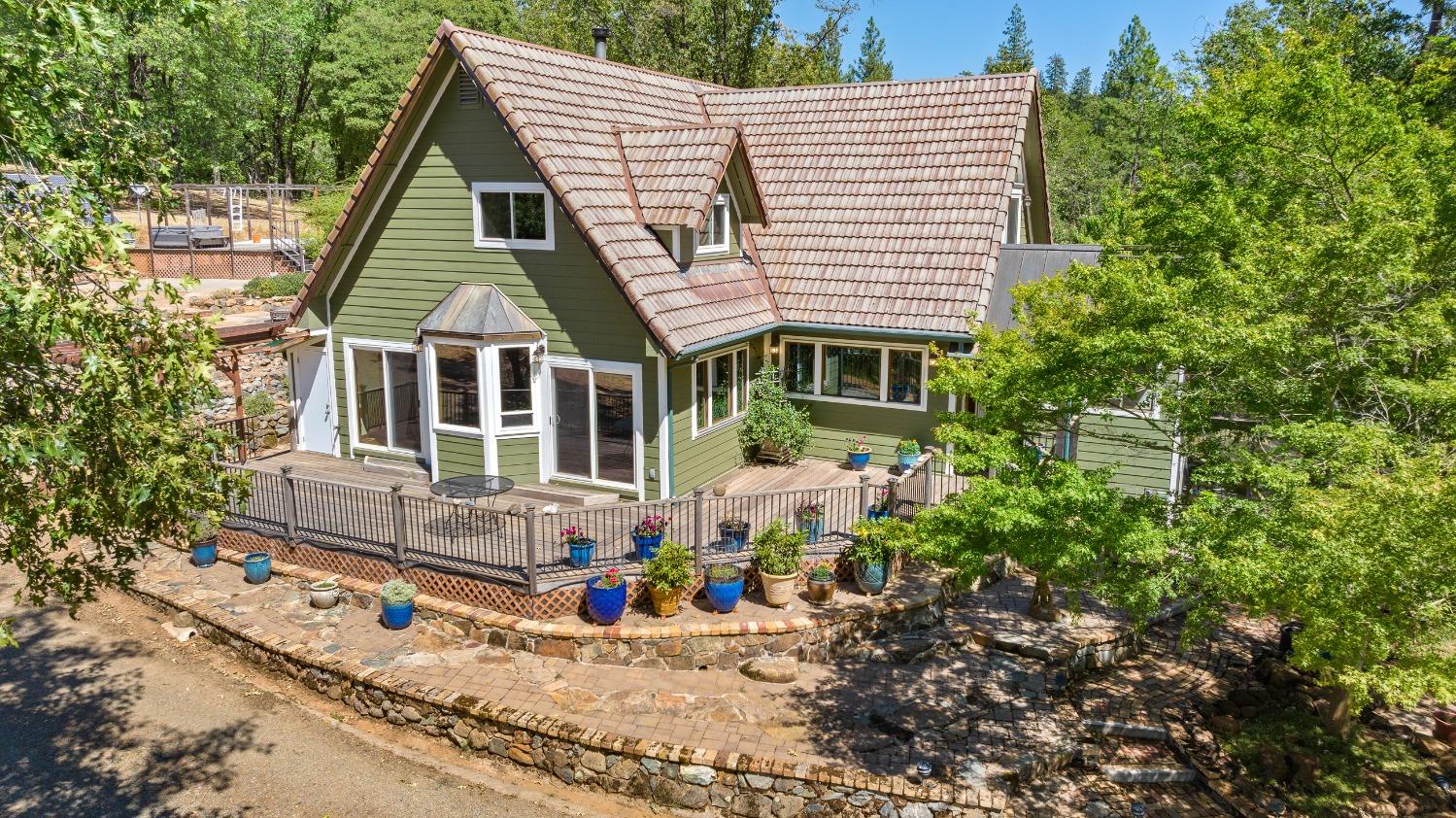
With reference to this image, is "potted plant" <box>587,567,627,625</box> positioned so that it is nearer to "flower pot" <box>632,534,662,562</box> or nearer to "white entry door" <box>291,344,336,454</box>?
"flower pot" <box>632,534,662,562</box>

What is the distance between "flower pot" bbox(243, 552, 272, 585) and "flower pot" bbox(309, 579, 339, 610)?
121 cm

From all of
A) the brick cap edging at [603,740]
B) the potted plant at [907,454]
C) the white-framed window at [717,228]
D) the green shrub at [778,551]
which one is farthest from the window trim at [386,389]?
the potted plant at [907,454]

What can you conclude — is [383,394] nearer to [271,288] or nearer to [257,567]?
[257,567]

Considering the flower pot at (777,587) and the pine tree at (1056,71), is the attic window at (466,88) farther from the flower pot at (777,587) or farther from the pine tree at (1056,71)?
the pine tree at (1056,71)

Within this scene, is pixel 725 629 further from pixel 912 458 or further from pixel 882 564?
pixel 912 458

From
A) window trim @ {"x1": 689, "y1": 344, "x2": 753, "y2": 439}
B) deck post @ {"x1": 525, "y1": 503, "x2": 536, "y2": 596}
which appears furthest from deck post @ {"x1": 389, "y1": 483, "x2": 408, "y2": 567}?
window trim @ {"x1": 689, "y1": 344, "x2": 753, "y2": 439}

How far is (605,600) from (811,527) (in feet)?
11.4

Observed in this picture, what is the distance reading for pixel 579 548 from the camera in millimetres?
13336

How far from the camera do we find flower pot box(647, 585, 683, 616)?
13016 millimetres

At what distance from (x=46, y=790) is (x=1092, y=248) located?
18.9 metres

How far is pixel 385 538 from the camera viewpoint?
1442cm

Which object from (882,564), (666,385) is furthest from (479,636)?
(882,564)

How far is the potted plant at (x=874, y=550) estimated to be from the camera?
13.6 m

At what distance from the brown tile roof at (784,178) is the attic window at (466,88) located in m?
0.43
